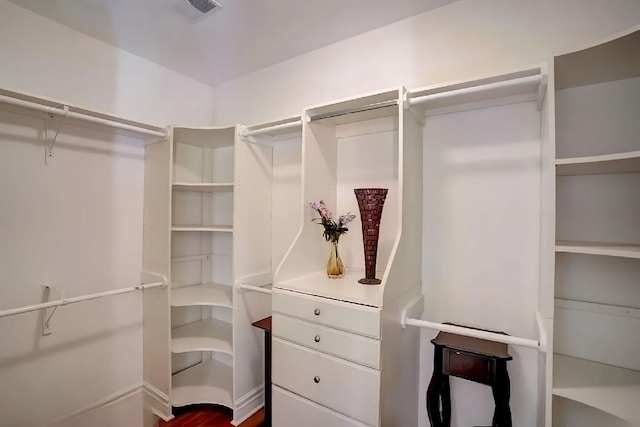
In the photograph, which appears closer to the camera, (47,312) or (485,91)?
(485,91)

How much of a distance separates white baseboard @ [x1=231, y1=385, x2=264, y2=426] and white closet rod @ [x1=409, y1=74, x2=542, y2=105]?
2067 mm

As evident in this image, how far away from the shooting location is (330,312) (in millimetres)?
1349

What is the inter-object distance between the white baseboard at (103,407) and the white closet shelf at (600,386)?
99.2 inches

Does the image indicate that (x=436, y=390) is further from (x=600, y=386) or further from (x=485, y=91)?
(x=485, y=91)

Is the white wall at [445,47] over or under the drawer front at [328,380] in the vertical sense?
over

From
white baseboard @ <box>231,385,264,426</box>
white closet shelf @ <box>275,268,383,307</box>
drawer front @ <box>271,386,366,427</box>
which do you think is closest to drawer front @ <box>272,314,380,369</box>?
white closet shelf @ <box>275,268,383,307</box>

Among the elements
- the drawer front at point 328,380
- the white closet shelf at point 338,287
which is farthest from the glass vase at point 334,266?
the drawer front at point 328,380

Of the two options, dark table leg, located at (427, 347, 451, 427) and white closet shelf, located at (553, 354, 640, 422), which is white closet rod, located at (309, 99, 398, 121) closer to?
dark table leg, located at (427, 347, 451, 427)

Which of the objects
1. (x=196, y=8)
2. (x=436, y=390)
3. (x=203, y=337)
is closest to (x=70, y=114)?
(x=196, y=8)

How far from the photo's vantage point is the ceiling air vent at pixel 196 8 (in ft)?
5.16

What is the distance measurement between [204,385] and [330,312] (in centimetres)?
150

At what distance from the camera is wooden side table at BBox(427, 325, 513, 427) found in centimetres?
124

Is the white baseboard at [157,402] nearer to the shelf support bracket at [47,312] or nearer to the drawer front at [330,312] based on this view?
the shelf support bracket at [47,312]

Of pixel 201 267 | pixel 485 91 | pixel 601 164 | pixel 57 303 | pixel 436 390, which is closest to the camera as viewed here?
pixel 601 164
